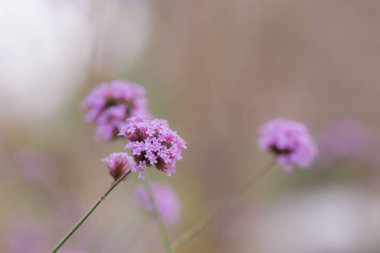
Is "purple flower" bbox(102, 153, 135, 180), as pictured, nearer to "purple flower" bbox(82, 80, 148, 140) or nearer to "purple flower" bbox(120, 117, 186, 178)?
"purple flower" bbox(120, 117, 186, 178)

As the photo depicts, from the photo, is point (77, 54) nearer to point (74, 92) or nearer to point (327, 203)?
point (74, 92)

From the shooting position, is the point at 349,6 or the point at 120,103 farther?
the point at 349,6

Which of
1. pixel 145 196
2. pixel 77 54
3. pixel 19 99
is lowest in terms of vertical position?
pixel 145 196

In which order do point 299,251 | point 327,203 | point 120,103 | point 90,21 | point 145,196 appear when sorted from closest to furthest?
point 120,103
point 145,196
point 90,21
point 299,251
point 327,203

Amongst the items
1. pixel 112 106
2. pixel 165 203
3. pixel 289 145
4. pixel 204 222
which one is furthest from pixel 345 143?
pixel 112 106

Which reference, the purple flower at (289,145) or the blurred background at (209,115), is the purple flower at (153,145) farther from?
the blurred background at (209,115)

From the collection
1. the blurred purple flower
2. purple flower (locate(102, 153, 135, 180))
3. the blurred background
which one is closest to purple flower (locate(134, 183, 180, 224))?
the blurred background

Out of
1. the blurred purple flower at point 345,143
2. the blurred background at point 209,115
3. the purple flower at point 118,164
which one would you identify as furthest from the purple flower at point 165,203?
the blurred purple flower at point 345,143

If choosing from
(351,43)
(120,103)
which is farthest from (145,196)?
(351,43)
